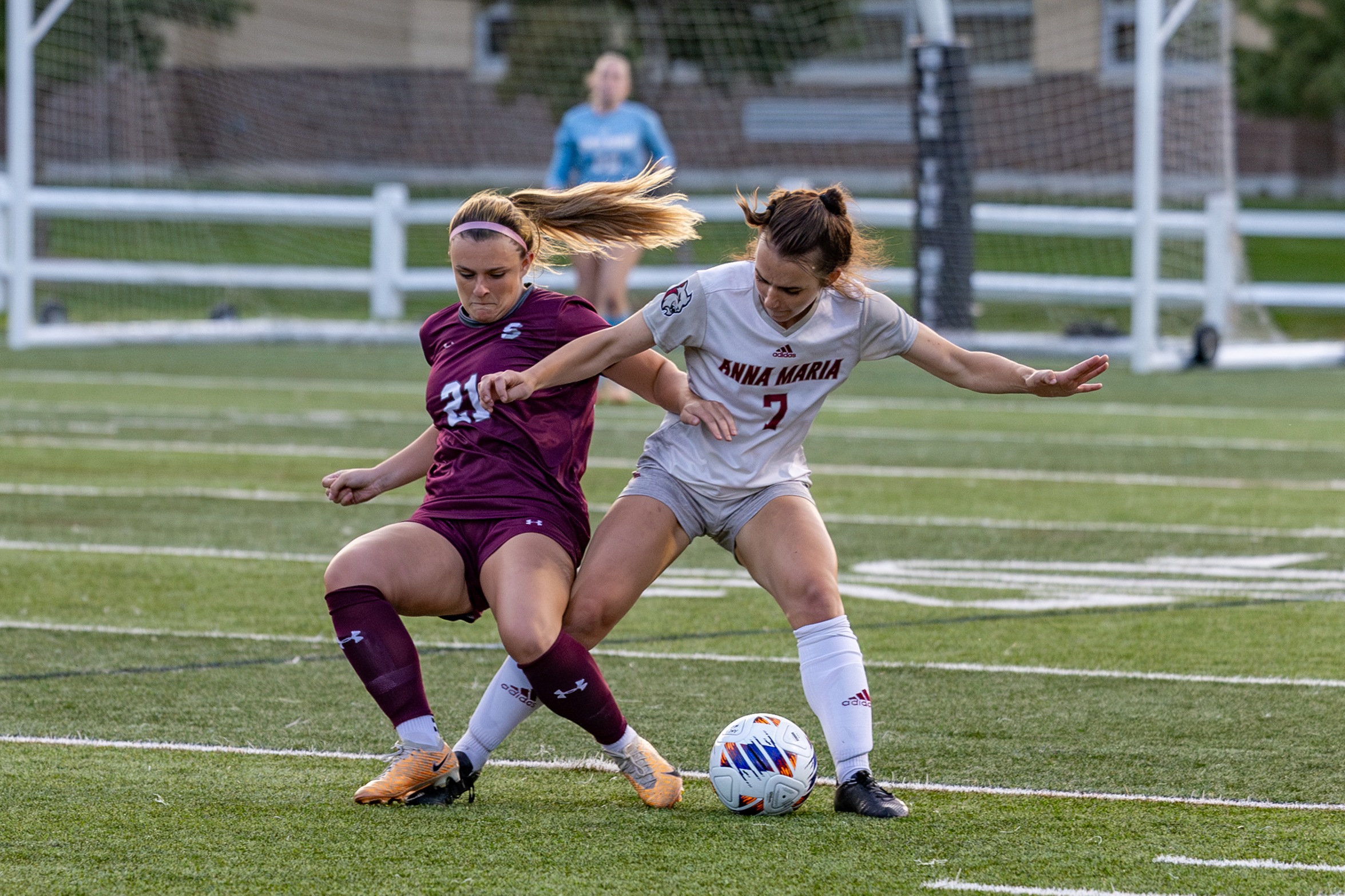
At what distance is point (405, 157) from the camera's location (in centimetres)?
2966

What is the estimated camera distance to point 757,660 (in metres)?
6.12

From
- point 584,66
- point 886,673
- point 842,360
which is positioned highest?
point 584,66

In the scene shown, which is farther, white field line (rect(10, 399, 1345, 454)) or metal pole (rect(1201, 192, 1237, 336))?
metal pole (rect(1201, 192, 1237, 336))

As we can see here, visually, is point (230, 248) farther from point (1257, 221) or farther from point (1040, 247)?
point (1257, 221)

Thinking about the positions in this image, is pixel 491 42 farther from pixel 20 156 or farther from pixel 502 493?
pixel 502 493

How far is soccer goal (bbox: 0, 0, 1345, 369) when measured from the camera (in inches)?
699

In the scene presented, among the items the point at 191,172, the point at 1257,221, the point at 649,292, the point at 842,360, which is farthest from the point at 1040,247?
the point at 842,360

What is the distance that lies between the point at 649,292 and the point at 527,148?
7.51m

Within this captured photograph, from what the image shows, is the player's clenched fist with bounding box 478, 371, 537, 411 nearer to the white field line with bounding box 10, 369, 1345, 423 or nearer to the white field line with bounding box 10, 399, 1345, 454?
the white field line with bounding box 10, 399, 1345, 454

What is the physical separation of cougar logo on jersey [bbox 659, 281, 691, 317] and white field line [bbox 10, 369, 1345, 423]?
9.51 metres

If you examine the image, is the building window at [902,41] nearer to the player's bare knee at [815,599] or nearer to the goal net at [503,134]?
the goal net at [503,134]

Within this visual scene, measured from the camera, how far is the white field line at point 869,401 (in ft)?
45.3

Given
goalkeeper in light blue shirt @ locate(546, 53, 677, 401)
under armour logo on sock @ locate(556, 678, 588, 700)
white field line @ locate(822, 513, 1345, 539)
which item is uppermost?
goalkeeper in light blue shirt @ locate(546, 53, 677, 401)

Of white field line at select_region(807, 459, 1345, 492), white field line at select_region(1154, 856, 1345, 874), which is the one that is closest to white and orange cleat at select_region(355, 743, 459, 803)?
white field line at select_region(1154, 856, 1345, 874)
